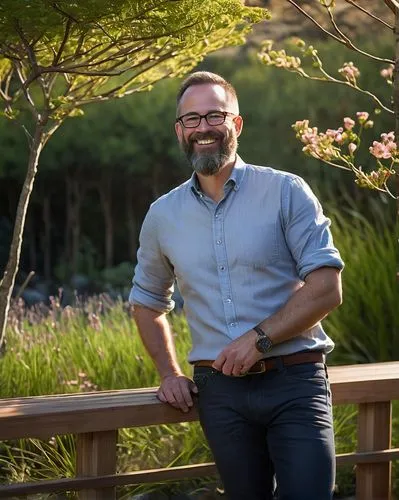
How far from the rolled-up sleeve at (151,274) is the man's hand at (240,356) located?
386mm

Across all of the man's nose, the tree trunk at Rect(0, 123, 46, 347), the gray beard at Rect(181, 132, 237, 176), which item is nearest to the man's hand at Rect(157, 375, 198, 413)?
the gray beard at Rect(181, 132, 237, 176)

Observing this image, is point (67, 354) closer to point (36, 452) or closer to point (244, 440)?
point (36, 452)

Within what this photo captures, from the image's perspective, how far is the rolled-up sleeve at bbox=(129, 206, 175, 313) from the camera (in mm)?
3252

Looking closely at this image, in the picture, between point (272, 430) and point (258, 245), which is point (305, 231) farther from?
point (272, 430)

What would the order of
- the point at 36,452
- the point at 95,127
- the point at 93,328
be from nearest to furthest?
the point at 36,452 < the point at 93,328 < the point at 95,127

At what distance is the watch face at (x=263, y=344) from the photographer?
116 inches

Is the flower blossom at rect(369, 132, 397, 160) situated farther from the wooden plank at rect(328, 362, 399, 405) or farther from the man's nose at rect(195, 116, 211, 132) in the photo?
the wooden plank at rect(328, 362, 399, 405)

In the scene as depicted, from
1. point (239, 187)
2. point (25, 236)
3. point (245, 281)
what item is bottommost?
point (245, 281)

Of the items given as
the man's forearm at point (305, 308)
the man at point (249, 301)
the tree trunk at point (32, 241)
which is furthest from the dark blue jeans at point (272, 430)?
the tree trunk at point (32, 241)

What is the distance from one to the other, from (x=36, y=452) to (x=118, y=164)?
7.52 metres

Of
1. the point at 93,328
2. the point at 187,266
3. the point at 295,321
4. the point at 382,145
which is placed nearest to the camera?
the point at 295,321

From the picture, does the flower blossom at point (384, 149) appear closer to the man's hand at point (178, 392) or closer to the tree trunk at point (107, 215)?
the man's hand at point (178, 392)

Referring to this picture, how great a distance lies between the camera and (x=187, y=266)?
10.2 ft

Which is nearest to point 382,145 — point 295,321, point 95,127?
point 295,321
